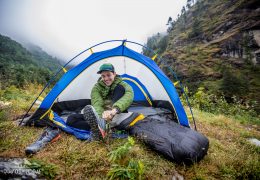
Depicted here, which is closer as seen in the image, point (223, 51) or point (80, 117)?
point (80, 117)

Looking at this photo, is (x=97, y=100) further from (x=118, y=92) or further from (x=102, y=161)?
(x=102, y=161)

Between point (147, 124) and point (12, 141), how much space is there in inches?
82.1

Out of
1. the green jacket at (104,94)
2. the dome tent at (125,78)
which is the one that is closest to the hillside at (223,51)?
the dome tent at (125,78)

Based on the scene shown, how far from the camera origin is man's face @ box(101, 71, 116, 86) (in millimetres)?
3326

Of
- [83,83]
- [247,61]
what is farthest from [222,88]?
[83,83]

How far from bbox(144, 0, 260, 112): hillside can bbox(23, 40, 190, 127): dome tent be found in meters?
32.8

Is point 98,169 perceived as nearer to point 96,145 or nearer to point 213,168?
point 96,145

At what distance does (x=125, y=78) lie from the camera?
5.16 metres

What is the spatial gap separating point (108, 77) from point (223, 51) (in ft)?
187

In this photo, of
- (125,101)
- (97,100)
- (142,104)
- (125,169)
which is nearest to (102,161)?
(125,169)

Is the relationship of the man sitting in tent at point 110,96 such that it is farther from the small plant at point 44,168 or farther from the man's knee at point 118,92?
the small plant at point 44,168

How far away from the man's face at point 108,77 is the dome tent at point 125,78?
2.65 feet

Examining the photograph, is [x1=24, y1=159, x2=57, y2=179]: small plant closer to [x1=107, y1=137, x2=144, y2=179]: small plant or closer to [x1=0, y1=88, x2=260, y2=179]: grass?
[x1=0, y1=88, x2=260, y2=179]: grass

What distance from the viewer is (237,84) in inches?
1288
